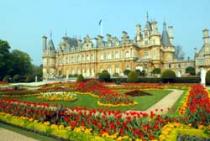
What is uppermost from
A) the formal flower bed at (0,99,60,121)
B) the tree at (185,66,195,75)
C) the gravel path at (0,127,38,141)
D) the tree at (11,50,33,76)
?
the tree at (11,50,33,76)

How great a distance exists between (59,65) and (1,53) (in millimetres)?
17971

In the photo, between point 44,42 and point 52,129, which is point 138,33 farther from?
point 52,129

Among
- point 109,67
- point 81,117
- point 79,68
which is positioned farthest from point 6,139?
point 79,68

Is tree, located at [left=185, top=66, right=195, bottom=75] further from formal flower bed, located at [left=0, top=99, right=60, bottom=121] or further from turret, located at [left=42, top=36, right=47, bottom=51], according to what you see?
formal flower bed, located at [left=0, top=99, right=60, bottom=121]

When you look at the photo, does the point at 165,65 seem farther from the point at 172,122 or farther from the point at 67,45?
the point at 172,122

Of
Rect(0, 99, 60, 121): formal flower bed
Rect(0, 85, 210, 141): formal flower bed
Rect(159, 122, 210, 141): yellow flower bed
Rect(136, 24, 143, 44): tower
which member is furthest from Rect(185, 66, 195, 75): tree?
Rect(159, 122, 210, 141): yellow flower bed

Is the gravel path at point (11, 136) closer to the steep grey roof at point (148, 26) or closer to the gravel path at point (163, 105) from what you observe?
the gravel path at point (163, 105)

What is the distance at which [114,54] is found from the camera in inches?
2442

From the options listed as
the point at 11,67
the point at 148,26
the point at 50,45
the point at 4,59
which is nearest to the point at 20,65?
the point at 11,67

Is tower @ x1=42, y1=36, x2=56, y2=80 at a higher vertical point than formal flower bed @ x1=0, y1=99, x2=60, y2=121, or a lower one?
higher

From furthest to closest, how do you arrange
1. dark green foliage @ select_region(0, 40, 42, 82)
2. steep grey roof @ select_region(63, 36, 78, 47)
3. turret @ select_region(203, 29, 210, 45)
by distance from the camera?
1. steep grey roof @ select_region(63, 36, 78, 47)
2. dark green foliage @ select_region(0, 40, 42, 82)
3. turret @ select_region(203, 29, 210, 45)

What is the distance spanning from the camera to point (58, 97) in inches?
703

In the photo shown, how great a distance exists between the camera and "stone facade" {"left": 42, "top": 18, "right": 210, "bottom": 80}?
55.6 meters

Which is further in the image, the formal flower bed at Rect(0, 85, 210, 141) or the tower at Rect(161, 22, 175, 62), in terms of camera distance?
the tower at Rect(161, 22, 175, 62)
